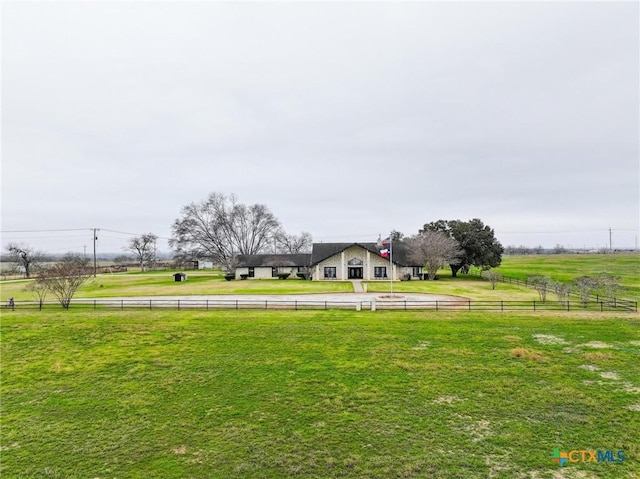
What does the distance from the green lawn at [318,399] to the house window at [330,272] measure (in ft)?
104

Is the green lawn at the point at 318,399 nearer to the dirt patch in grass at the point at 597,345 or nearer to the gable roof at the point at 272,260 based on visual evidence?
the dirt patch in grass at the point at 597,345

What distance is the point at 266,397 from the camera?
41.1 feet

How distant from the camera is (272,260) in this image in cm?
5834

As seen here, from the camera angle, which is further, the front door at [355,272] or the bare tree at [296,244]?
the bare tree at [296,244]

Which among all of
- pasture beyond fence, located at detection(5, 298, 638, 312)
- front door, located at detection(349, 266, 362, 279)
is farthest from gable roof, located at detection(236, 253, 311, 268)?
pasture beyond fence, located at detection(5, 298, 638, 312)

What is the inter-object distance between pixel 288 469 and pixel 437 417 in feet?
16.4

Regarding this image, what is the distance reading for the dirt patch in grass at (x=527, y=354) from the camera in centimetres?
1557

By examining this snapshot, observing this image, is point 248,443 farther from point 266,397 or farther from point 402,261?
point 402,261

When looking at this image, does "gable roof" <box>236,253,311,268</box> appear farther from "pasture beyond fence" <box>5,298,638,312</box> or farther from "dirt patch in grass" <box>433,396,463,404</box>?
"dirt patch in grass" <box>433,396,463,404</box>

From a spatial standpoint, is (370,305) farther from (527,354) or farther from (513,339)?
(527,354)

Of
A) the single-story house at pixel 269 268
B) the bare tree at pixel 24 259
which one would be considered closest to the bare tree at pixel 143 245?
the bare tree at pixel 24 259

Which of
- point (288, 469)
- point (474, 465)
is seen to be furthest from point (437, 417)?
point (288, 469)

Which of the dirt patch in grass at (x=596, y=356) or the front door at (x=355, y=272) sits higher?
the front door at (x=355, y=272)

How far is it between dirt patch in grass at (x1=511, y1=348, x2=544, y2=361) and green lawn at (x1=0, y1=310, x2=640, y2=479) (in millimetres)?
102
